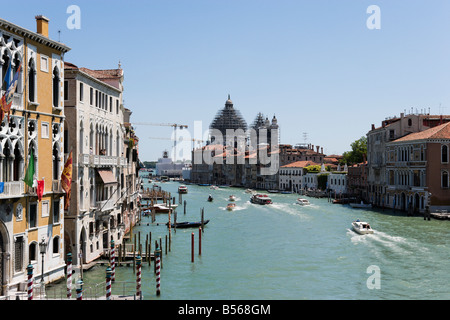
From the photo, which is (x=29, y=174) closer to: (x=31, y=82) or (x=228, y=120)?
(x=31, y=82)

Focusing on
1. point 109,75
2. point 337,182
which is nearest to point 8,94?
point 109,75

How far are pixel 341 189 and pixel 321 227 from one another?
38.4 m

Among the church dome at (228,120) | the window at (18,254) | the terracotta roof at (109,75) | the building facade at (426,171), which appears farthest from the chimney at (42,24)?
the church dome at (228,120)

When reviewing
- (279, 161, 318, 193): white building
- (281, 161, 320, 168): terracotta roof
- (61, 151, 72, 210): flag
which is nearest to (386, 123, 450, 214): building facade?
(61, 151, 72, 210): flag

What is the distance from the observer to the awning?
2568cm

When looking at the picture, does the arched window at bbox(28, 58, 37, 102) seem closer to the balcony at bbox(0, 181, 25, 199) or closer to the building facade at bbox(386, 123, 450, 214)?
the balcony at bbox(0, 181, 25, 199)

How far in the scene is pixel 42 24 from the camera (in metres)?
19.3

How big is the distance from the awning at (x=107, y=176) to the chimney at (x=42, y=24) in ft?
26.8

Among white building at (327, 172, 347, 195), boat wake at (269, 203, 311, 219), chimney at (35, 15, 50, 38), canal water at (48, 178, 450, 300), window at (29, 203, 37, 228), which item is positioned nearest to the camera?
window at (29, 203, 37, 228)

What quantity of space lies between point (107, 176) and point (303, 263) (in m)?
11.2

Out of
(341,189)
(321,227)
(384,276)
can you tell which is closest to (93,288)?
(384,276)

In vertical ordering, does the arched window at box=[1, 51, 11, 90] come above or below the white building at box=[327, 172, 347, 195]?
above

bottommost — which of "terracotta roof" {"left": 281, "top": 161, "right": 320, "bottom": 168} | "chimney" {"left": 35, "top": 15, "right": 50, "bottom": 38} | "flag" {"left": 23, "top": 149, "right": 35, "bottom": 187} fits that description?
"flag" {"left": 23, "top": 149, "right": 35, "bottom": 187}

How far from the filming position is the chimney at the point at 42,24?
19172 mm
